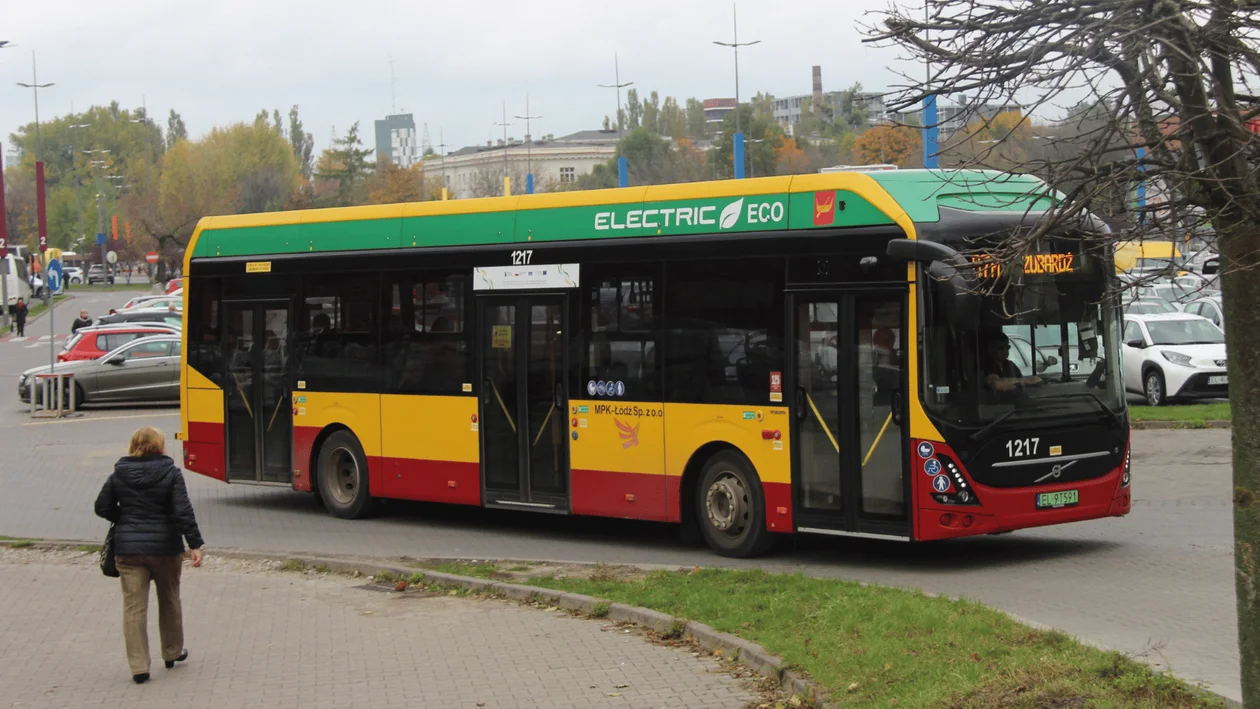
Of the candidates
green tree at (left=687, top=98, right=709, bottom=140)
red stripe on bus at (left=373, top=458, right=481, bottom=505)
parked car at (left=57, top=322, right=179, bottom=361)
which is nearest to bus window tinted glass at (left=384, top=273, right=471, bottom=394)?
red stripe on bus at (left=373, top=458, right=481, bottom=505)

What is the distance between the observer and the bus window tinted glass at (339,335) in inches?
628

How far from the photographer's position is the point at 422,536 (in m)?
15.2

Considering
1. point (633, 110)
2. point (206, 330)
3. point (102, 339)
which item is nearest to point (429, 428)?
point (206, 330)

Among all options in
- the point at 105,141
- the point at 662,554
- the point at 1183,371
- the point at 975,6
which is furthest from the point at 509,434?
the point at 105,141

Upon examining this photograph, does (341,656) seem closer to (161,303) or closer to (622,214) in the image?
(622,214)

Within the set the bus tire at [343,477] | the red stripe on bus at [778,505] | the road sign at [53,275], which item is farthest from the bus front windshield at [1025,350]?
the road sign at [53,275]

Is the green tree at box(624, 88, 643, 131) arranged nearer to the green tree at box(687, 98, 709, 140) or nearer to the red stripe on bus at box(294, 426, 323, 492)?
the green tree at box(687, 98, 709, 140)

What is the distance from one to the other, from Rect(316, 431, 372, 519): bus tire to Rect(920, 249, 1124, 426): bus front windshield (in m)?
7.35

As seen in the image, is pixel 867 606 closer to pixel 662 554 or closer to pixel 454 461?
pixel 662 554

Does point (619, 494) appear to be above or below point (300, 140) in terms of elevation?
below

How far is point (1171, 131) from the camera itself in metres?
5.44

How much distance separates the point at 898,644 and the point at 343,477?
972cm

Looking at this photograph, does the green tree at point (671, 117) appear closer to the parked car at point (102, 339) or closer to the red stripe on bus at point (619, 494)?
the parked car at point (102, 339)

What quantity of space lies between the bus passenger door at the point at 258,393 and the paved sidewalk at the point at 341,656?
4758 millimetres
